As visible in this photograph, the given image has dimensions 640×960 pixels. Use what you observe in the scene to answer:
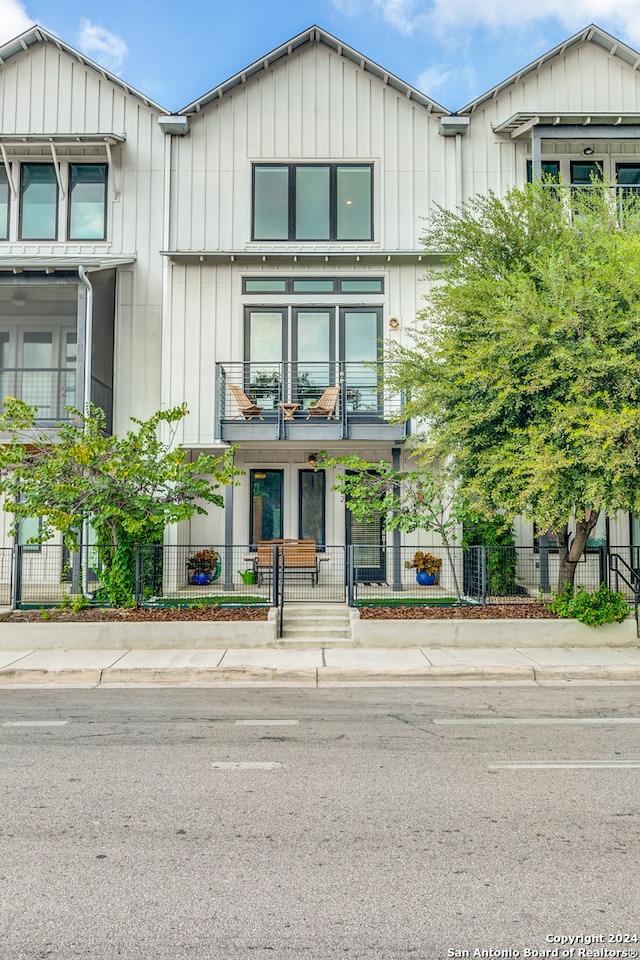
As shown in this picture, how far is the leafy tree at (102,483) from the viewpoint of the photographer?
10492 millimetres

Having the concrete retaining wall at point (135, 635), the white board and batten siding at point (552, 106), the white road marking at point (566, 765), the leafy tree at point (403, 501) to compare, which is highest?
the white board and batten siding at point (552, 106)

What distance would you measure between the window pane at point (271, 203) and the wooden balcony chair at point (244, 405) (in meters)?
4.38

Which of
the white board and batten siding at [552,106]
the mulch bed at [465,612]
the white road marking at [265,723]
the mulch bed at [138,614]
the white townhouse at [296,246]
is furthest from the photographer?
the white board and batten siding at [552,106]

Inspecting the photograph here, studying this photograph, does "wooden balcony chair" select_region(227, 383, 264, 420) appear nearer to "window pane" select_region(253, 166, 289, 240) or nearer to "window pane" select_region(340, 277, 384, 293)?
"window pane" select_region(340, 277, 384, 293)

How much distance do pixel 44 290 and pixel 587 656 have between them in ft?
48.4

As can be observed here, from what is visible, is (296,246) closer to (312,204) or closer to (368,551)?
(312,204)

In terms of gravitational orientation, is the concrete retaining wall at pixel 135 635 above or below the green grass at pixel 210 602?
below

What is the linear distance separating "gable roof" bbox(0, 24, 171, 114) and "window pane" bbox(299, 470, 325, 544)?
33.1ft

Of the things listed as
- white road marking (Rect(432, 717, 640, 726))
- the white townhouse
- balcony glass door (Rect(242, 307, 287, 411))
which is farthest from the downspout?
white road marking (Rect(432, 717, 640, 726))

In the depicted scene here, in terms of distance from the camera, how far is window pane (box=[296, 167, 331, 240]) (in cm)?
1602

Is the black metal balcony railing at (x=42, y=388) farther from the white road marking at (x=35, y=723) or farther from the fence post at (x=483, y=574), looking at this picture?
the fence post at (x=483, y=574)

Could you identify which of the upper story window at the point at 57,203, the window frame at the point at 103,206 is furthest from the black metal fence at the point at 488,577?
the upper story window at the point at 57,203

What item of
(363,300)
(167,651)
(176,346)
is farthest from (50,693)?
(363,300)

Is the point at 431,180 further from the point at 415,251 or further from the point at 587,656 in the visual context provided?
the point at 587,656
